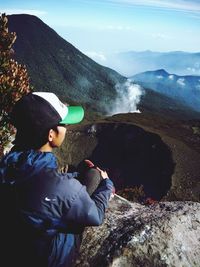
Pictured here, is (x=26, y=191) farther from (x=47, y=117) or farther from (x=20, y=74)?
(x=20, y=74)

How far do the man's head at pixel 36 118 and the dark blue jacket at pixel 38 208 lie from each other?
17 cm

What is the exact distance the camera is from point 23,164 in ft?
14.6

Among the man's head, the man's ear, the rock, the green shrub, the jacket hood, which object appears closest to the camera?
the jacket hood

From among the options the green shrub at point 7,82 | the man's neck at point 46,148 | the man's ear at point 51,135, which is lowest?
the green shrub at point 7,82

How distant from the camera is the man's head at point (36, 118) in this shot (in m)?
4.56

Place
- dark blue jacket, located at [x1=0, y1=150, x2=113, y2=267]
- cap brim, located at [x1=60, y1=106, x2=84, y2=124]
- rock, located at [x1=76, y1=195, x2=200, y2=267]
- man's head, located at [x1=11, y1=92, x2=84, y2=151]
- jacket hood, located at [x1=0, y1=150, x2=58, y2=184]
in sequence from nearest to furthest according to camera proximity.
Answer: dark blue jacket, located at [x1=0, y1=150, x2=113, y2=267], jacket hood, located at [x1=0, y1=150, x2=58, y2=184], man's head, located at [x1=11, y1=92, x2=84, y2=151], cap brim, located at [x1=60, y1=106, x2=84, y2=124], rock, located at [x1=76, y1=195, x2=200, y2=267]

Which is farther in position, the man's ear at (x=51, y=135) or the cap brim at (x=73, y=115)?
the cap brim at (x=73, y=115)

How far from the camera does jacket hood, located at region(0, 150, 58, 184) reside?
4391mm

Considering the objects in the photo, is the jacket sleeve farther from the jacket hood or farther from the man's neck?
the man's neck

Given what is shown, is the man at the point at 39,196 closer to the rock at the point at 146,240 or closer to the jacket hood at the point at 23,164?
the jacket hood at the point at 23,164

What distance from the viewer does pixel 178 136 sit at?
117 meters

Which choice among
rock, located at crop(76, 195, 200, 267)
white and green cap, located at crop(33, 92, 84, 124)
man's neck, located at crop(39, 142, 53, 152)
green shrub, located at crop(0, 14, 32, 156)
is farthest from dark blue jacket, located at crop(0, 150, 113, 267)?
green shrub, located at crop(0, 14, 32, 156)

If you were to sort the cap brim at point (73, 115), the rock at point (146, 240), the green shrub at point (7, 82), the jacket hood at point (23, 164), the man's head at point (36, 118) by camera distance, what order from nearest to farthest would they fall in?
the jacket hood at point (23, 164) < the man's head at point (36, 118) < the cap brim at point (73, 115) < the rock at point (146, 240) < the green shrub at point (7, 82)

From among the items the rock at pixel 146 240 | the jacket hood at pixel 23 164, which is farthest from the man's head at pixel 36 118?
the rock at pixel 146 240
